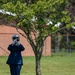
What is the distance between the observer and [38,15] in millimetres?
16438

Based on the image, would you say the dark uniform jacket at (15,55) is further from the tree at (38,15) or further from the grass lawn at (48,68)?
the grass lawn at (48,68)

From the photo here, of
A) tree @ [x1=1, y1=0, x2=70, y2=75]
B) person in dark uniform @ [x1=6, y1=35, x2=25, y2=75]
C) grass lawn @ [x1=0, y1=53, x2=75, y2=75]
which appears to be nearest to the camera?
person in dark uniform @ [x1=6, y1=35, x2=25, y2=75]

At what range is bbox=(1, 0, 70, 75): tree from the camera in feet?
52.5

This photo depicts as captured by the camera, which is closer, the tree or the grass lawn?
the tree

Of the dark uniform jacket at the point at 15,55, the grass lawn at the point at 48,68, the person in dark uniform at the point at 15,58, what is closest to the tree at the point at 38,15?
the person in dark uniform at the point at 15,58

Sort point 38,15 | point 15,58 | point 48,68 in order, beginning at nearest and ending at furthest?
point 15,58
point 38,15
point 48,68

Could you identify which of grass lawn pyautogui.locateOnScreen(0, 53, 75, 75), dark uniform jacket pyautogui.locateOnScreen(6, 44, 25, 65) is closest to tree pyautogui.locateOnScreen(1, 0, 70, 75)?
dark uniform jacket pyautogui.locateOnScreen(6, 44, 25, 65)

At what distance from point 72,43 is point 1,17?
26.4m

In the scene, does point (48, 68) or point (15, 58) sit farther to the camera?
point (48, 68)

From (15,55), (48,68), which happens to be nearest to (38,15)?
(15,55)

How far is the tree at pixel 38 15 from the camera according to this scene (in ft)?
52.5

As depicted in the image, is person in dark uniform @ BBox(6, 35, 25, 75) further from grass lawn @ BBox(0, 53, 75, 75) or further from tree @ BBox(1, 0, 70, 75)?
grass lawn @ BBox(0, 53, 75, 75)

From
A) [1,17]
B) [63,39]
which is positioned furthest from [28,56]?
[1,17]

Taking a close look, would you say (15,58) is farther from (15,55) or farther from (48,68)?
(48,68)
